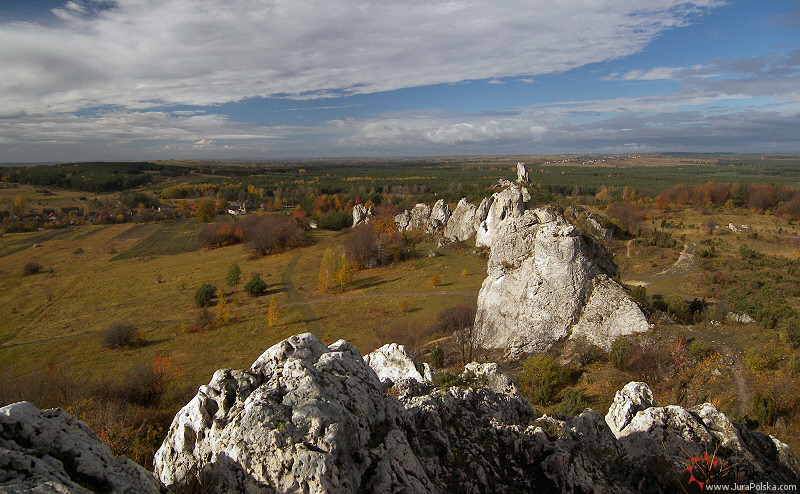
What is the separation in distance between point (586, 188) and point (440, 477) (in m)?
133

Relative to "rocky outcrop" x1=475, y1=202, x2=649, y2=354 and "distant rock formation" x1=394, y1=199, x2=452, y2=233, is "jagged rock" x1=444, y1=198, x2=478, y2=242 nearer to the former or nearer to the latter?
"distant rock formation" x1=394, y1=199, x2=452, y2=233

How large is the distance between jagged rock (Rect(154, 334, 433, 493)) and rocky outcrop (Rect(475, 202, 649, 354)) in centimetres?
1724

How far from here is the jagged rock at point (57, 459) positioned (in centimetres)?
379

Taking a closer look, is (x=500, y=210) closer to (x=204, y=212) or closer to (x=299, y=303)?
(x=299, y=303)

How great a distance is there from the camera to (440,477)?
6.61m

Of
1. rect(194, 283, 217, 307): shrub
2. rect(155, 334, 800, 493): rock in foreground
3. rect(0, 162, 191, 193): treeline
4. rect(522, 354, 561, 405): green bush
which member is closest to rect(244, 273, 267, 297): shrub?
rect(194, 283, 217, 307): shrub

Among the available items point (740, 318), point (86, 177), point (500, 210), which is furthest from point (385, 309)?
point (86, 177)

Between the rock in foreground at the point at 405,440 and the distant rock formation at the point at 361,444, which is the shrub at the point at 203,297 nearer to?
the rock in foreground at the point at 405,440

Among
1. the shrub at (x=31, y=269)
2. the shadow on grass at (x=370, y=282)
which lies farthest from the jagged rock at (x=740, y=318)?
the shrub at (x=31, y=269)

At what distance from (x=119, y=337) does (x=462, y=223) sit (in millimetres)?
50704

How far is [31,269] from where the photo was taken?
6500 cm

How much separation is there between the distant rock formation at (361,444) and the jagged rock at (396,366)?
3956mm

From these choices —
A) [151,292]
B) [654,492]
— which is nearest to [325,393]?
[654,492]

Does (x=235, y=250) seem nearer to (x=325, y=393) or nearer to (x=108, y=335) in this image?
(x=108, y=335)
